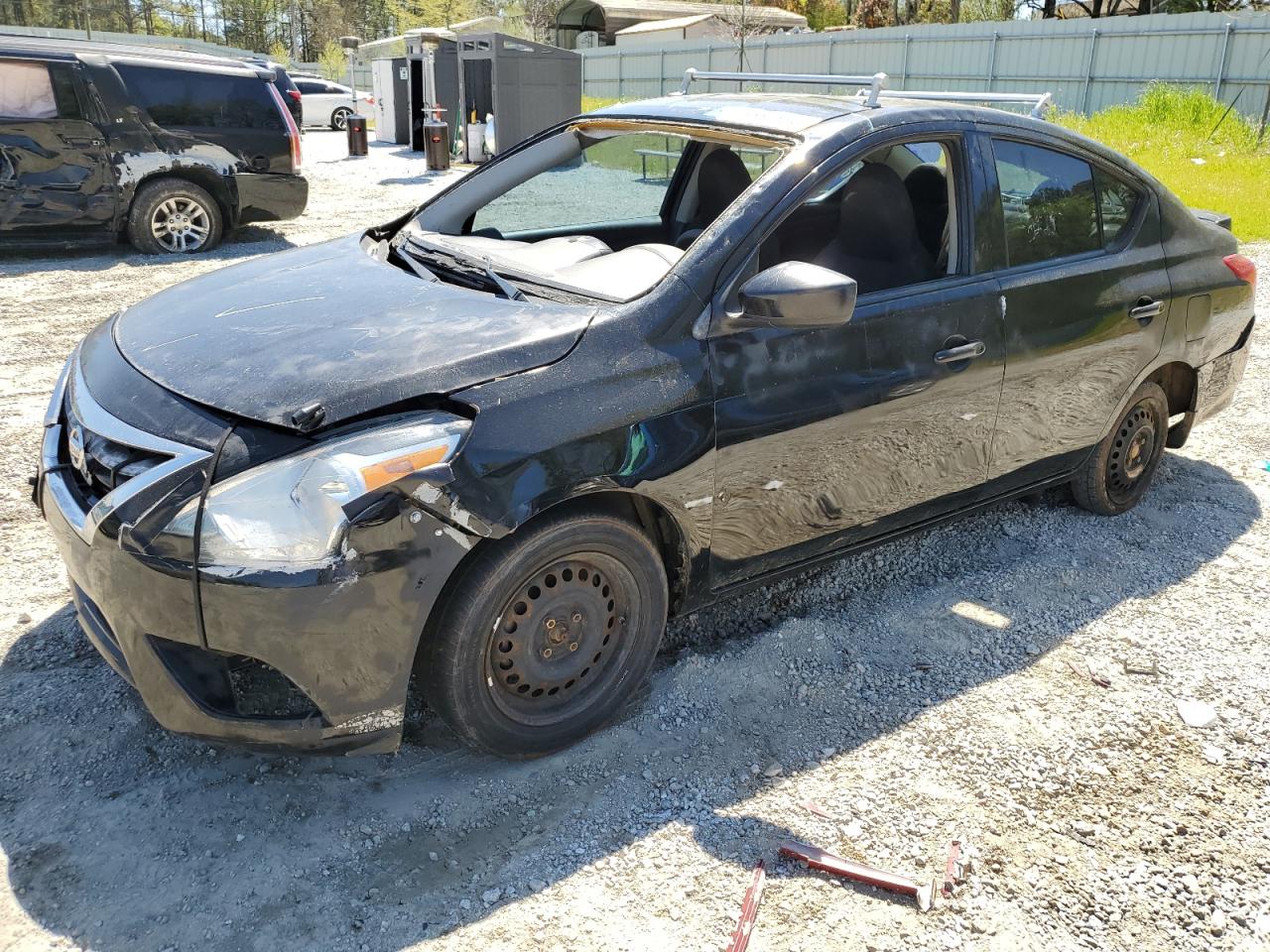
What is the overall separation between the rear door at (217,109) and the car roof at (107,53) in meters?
0.14

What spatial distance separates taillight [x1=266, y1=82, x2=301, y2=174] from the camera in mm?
10547

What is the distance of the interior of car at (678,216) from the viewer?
3461 mm

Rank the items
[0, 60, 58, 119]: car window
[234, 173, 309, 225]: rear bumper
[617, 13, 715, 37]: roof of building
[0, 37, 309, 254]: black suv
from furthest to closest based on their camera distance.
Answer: [617, 13, 715, 37]: roof of building, [234, 173, 309, 225]: rear bumper, [0, 37, 309, 254]: black suv, [0, 60, 58, 119]: car window

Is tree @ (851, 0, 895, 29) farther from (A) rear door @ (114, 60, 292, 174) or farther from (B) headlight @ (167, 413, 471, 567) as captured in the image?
(B) headlight @ (167, 413, 471, 567)

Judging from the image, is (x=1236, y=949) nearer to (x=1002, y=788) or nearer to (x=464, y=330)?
(x=1002, y=788)

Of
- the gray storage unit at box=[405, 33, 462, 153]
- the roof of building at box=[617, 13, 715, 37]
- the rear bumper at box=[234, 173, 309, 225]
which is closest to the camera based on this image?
the rear bumper at box=[234, 173, 309, 225]

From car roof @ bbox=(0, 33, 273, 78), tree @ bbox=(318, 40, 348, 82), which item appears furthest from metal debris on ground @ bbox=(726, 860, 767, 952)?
tree @ bbox=(318, 40, 348, 82)

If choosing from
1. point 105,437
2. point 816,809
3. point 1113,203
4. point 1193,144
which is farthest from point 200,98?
point 1193,144

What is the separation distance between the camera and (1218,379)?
193 inches

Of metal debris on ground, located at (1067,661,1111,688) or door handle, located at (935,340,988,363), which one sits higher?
door handle, located at (935,340,988,363)

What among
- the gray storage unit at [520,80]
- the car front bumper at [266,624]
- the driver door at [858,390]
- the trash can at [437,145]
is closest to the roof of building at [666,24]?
the gray storage unit at [520,80]

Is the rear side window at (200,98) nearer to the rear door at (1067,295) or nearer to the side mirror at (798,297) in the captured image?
the rear door at (1067,295)

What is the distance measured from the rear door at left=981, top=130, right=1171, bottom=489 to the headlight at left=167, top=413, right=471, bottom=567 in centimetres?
243

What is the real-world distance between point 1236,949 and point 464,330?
96.6 inches
